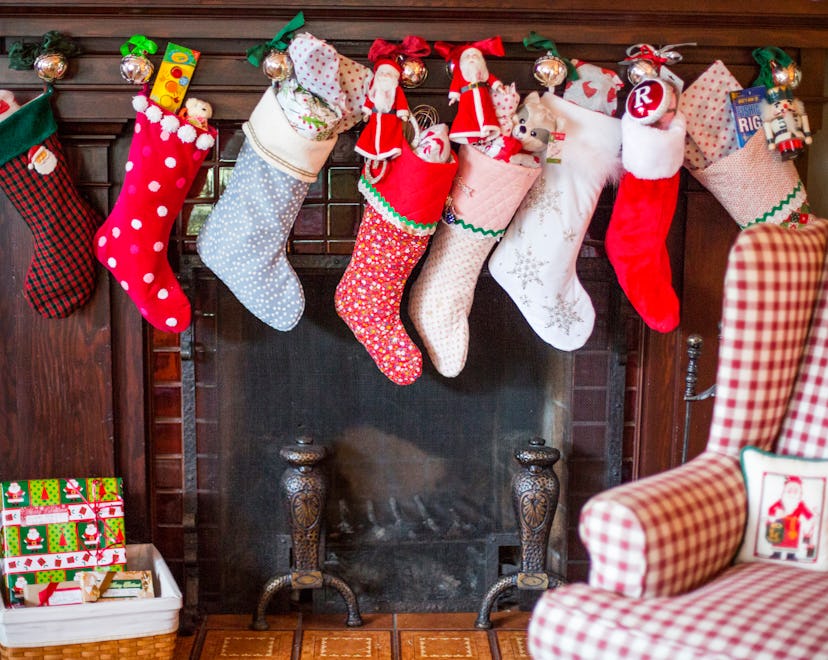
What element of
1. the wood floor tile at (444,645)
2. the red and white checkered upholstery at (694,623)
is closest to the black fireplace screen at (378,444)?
the wood floor tile at (444,645)

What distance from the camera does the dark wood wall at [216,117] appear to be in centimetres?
200

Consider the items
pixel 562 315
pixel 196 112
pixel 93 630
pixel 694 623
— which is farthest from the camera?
pixel 562 315

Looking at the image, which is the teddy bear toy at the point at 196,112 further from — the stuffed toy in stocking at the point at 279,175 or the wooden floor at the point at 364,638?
the wooden floor at the point at 364,638

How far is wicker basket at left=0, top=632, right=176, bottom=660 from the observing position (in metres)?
1.92

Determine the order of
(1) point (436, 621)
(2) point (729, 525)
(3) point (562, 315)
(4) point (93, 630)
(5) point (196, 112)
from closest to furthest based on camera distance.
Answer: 1. (2) point (729, 525)
2. (4) point (93, 630)
3. (5) point (196, 112)
4. (3) point (562, 315)
5. (1) point (436, 621)

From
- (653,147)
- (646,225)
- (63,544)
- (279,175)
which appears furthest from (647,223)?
(63,544)

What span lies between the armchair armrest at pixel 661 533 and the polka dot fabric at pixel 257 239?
2.88 ft

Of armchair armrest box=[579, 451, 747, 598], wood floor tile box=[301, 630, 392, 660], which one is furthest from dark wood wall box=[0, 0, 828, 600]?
armchair armrest box=[579, 451, 747, 598]

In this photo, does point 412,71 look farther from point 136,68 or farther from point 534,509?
point 534,509

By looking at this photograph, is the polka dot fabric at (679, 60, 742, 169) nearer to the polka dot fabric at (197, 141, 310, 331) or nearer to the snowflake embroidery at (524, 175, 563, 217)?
the snowflake embroidery at (524, 175, 563, 217)

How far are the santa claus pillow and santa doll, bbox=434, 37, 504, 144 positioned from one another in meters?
0.86

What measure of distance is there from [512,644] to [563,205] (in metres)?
1.01

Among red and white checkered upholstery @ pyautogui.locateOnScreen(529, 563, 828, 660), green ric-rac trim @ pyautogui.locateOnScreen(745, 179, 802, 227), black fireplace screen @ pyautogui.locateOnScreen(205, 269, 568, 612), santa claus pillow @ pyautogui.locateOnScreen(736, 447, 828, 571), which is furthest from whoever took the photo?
black fireplace screen @ pyautogui.locateOnScreen(205, 269, 568, 612)

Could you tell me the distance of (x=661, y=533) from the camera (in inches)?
57.0
